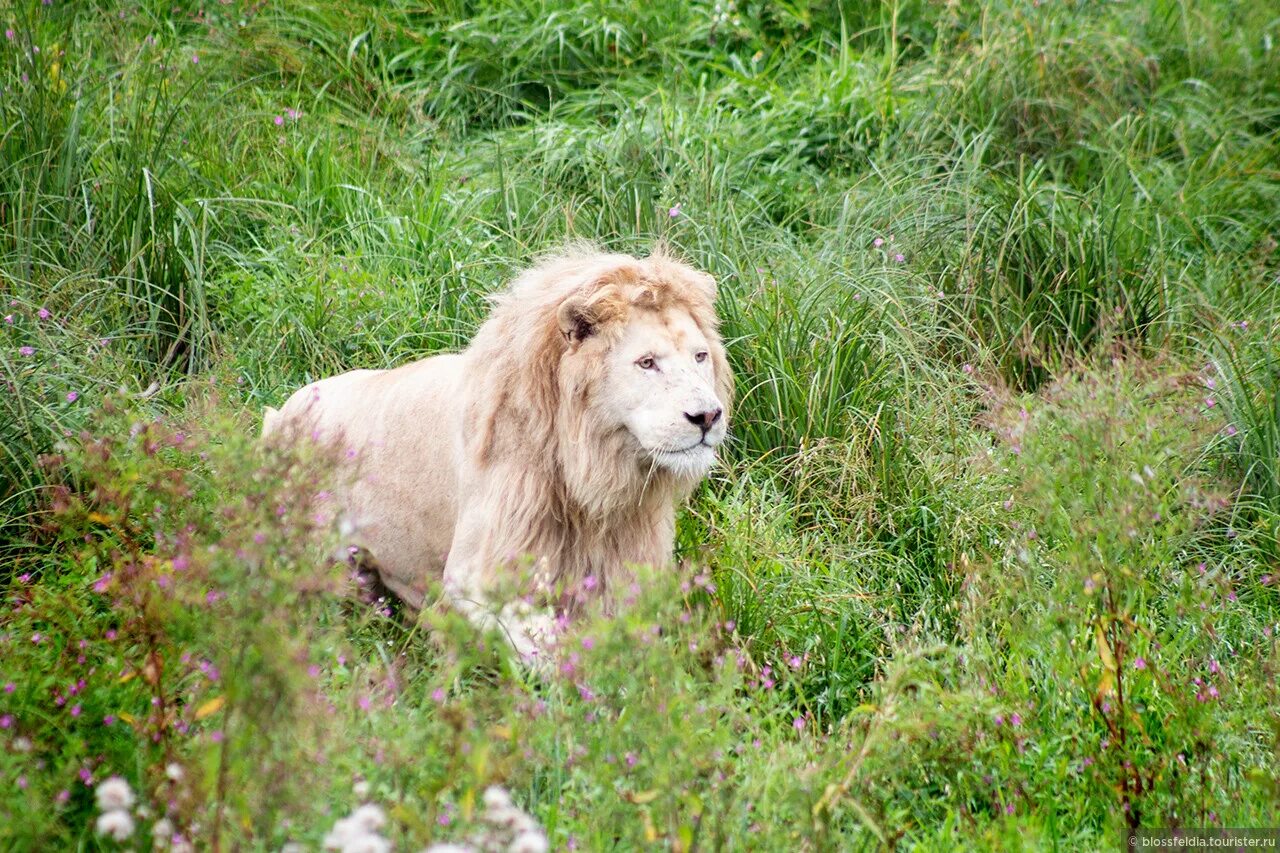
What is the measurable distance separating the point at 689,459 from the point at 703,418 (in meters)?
0.13

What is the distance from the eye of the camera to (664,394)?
12.8ft

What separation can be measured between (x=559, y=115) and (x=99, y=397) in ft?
11.7

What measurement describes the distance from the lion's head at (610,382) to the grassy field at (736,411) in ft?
1.36

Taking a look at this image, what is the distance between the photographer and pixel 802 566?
4527mm

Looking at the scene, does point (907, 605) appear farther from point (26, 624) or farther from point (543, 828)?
point (26, 624)

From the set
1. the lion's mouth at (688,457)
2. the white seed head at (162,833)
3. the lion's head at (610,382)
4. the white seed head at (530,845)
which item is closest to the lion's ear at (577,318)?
the lion's head at (610,382)

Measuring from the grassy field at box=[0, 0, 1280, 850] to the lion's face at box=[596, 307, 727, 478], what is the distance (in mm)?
435

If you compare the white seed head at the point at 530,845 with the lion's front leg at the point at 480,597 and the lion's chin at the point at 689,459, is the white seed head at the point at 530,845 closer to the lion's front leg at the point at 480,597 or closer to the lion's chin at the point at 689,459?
the lion's front leg at the point at 480,597

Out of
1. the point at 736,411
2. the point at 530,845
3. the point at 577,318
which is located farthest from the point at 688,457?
the point at 530,845

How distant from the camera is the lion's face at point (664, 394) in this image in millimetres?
3861

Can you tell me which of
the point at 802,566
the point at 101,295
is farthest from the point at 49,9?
the point at 802,566

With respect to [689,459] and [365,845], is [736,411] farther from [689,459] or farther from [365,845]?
[365,845]

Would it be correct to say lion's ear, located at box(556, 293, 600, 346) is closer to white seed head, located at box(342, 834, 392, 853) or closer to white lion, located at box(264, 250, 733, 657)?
white lion, located at box(264, 250, 733, 657)

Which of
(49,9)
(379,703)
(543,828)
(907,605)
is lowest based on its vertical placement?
(907,605)
